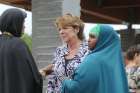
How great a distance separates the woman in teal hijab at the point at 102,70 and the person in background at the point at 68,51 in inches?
19.4

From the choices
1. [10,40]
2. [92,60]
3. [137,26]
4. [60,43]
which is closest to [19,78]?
[10,40]

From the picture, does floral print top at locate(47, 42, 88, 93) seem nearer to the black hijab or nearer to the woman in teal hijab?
the woman in teal hijab

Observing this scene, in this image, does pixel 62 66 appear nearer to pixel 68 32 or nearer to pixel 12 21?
pixel 68 32

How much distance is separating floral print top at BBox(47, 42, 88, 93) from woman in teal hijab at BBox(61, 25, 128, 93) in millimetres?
470

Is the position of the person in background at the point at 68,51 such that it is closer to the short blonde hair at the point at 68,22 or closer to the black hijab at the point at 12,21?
the short blonde hair at the point at 68,22

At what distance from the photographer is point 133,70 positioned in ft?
25.1

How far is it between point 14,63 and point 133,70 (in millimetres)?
2788

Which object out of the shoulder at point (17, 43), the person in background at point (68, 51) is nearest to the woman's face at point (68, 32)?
the person in background at point (68, 51)

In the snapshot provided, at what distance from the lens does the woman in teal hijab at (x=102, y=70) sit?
4969mm

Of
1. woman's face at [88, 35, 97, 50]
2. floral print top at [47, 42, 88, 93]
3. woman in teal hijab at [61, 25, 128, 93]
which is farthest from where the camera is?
floral print top at [47, 42, 88, 93]

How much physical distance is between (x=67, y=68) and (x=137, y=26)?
34.2 ft

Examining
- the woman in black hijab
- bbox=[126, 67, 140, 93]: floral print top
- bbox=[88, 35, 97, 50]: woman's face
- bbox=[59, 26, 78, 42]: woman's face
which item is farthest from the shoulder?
bbox=[126, 67, 140, 93]: floral print top

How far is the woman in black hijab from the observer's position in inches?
208

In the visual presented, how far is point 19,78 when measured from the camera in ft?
17.4
